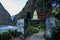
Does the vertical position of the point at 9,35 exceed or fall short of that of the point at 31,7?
it falls short

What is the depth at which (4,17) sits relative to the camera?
886 centimetres

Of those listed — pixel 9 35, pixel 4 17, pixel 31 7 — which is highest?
pixel 31 7

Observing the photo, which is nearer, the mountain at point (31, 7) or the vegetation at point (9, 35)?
the vegetation at point (9, 35)

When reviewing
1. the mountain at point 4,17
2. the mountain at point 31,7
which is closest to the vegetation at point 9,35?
the mountain at point 4,17

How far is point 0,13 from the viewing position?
883 cm

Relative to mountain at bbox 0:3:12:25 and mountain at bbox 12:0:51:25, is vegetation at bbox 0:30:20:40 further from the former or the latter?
mountain at bbox 12:0:51:25

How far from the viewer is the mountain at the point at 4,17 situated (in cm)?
876

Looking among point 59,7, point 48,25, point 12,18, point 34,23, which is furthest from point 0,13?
point 48,25

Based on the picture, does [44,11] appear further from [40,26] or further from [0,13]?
[0,13]

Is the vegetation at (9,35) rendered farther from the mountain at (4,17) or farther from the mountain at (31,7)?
the mountain at (31,7)

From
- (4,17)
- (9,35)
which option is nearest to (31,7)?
(4,17)

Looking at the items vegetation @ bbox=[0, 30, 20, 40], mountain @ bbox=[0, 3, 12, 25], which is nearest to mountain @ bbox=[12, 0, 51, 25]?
mountain @ bbox=[0, 3, 12, 25]

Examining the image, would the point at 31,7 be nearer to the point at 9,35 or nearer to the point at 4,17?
the point at 4,17

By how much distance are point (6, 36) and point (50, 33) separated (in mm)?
1829
